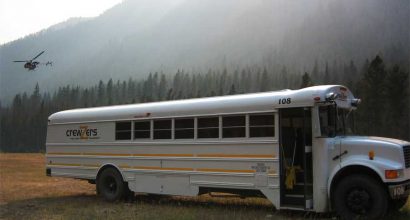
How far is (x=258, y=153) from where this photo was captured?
36.1ft

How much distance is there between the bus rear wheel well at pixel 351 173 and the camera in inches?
380

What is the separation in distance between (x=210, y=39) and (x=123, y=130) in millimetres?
144697

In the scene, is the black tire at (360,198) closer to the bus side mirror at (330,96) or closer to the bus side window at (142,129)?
the bus side mirror at (330,96)

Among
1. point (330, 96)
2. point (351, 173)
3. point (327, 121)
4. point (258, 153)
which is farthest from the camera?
point (258, 153)

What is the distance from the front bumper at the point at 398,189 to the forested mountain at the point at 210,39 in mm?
80685

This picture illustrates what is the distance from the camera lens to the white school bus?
9.69m

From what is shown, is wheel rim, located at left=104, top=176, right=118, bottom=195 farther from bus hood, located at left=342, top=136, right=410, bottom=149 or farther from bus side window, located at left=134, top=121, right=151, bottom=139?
bus hood, located at left=342, top=136, right=410, bottom=149

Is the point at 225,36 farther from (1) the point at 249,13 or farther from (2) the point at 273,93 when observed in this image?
(2) the point at 273,93

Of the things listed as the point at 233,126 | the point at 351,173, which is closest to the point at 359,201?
the point at 351,173

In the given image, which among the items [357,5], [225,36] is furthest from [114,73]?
[357,5]

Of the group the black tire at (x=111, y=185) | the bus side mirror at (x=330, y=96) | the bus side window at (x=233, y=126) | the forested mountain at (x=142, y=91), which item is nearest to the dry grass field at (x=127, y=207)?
the black tire at (x=111, y=185)

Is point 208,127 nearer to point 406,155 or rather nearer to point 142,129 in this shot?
point 142,129

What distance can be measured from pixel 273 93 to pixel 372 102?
4810 centimetres

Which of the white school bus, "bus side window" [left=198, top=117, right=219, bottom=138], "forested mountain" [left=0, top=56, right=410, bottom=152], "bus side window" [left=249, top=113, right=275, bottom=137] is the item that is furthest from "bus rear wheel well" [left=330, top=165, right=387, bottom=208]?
"forested mountain" [left=0, top=56, right=410, bottom=152]
